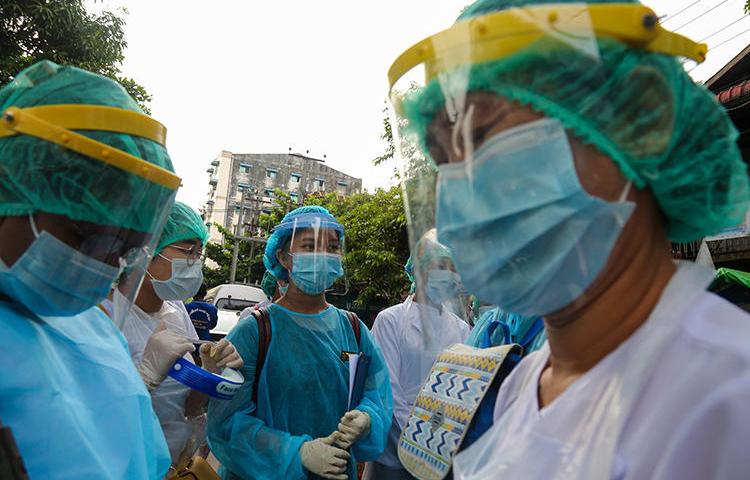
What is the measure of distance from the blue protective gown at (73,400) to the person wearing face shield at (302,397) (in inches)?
36.9

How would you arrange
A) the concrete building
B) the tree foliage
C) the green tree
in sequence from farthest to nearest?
the concrete building < the tree foliage < the green tree

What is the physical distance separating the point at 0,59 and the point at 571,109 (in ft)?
27.6

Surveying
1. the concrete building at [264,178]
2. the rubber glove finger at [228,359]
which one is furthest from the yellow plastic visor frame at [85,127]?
the concrete building at [264,178]

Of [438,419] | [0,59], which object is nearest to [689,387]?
[438,419]

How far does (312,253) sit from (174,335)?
0.98 metres

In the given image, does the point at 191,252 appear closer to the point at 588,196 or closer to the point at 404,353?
the point at 404,353

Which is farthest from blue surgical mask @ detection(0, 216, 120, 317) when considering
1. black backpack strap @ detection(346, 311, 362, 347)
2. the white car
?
the white car

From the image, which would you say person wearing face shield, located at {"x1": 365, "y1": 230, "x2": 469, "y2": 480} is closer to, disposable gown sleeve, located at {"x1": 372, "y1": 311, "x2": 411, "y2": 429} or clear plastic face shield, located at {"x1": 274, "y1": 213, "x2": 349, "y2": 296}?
disposable gown sleeve, located at {"x1": 372, "y1": 311, "x2": 411, "y2": 429}

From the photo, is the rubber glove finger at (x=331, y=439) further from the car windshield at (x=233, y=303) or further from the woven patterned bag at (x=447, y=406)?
the car windshield at (x=233, y=303)

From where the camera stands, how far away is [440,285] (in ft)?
6.15

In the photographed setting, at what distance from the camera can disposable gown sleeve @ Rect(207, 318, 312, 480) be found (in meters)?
2.67

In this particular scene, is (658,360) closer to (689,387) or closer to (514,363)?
(689,387)

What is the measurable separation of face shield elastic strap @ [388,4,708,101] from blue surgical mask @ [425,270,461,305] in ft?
2.58

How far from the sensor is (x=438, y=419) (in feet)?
5.35
